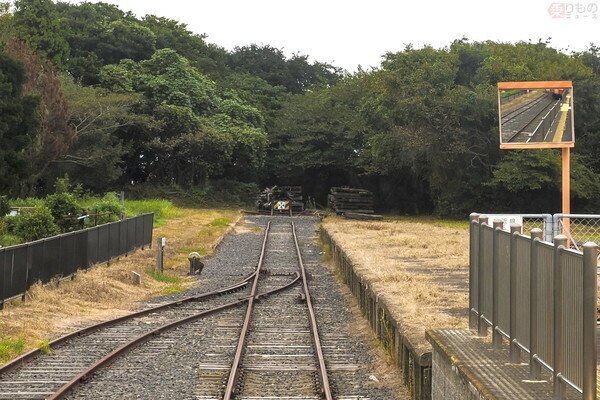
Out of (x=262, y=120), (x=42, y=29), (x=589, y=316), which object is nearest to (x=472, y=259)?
(x=589, y=316)

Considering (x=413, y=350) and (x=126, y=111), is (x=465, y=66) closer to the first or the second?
(x=126, y=111)

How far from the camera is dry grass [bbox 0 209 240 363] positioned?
12375 millimetres

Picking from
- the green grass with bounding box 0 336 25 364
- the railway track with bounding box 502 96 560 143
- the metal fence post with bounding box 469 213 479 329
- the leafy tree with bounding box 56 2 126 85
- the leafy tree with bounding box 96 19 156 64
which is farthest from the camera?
the leafy tree with bounding box 96 19 156 64

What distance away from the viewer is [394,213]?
53844 millimetres

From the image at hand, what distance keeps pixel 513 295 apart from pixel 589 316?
5.37 feet

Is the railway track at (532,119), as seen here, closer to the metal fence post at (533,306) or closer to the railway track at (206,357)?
the railway track at (206,357)

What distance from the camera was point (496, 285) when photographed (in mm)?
6414

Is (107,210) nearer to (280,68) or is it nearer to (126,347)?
(126,347)

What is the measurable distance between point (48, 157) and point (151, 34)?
22563 mm

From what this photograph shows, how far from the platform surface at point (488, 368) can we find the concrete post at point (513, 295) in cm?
9

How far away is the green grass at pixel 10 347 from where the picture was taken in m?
10.4

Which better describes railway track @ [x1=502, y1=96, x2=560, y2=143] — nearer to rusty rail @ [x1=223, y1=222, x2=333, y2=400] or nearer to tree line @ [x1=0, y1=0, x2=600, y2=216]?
rusty rail @ [x1=223, y1=222, x2=333, y2=400]

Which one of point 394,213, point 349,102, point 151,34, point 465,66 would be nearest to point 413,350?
point 465,66

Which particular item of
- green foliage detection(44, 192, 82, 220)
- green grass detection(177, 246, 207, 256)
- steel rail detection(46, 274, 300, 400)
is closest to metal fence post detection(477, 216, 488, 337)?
steel rail detection(46, 274, 300, 400)
